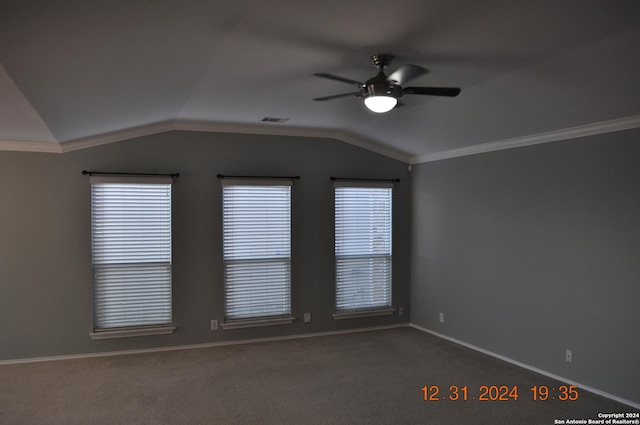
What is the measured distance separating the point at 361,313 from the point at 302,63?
12.5 ft

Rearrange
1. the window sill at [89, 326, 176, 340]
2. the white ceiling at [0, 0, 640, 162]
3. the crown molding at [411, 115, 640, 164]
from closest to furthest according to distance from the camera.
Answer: the white ceiling at [0, 0, 640, 162], the crown molding at [411, 115, 640, 164], the window sill at [89, 326, 176, 340]

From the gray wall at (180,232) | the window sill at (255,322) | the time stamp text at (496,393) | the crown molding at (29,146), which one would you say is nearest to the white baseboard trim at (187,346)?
the gray wall at (180,232)

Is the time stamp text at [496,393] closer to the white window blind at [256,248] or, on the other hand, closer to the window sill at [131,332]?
the white window blind at [256,248]

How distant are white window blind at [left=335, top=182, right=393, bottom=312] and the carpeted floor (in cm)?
83

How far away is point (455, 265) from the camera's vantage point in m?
5.66

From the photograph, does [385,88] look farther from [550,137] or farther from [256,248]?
[256,248]

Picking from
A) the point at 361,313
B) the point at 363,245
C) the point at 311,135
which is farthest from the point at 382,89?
the point at 361,313

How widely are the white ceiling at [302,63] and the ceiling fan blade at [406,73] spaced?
0.19 meters

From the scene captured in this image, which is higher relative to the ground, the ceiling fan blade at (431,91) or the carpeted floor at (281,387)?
the ceiling fan blade at (431,91)

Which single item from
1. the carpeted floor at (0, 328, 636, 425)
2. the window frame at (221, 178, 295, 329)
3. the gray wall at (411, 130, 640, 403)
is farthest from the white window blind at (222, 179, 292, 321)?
the gray wall at (411, 130, 640, 403)

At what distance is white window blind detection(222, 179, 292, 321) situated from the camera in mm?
5547

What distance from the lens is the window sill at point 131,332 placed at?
5055 mm

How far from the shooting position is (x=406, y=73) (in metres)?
2.82

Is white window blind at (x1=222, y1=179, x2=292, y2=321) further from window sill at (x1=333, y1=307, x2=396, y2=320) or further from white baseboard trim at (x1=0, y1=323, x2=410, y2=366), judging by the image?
window sill at (x1=333, y1=307, x2=396, y2=320)
